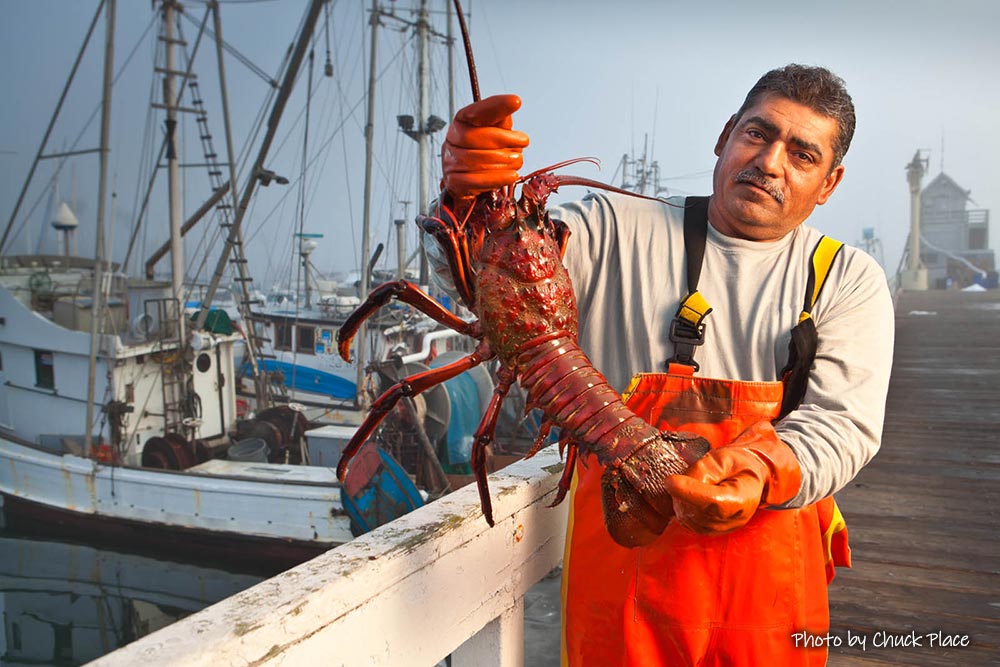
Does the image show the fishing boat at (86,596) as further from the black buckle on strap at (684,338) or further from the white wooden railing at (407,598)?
the black buckle on strap at (684,338)

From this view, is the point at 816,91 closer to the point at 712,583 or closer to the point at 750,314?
the point at 750,314

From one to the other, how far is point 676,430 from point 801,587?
1.77 feet

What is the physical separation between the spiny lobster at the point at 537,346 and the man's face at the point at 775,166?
0.42 m

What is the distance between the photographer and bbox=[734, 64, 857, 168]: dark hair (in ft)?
6.23

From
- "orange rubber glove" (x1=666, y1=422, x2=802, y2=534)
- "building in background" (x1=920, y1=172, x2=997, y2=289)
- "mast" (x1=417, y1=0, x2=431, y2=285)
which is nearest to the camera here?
"orange rubber glove" (x1=666, y1=422, x2=802, y2=534)

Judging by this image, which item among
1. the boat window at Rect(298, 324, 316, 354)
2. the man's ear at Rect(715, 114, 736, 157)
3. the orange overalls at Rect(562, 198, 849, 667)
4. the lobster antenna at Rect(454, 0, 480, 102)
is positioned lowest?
the boat window at Rect(298, 324, 316, 354)

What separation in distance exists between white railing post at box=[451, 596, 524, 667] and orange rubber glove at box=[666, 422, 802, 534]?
989 millimetres

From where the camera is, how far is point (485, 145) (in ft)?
5.78

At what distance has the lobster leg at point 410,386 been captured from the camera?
2.02 m

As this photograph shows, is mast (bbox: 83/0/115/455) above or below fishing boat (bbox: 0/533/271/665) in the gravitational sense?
above

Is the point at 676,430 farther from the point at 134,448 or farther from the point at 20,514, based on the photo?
the point at 20,514

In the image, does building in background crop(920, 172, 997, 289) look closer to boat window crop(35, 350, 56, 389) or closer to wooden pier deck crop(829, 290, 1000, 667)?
wooden pier deck crop(829, 290, 1000, 667)

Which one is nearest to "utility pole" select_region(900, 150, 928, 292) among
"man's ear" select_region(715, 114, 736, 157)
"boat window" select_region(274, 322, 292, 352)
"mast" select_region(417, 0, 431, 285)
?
"mast" select_region(417, 0, 431, 285)

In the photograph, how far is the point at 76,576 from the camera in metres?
12.2
